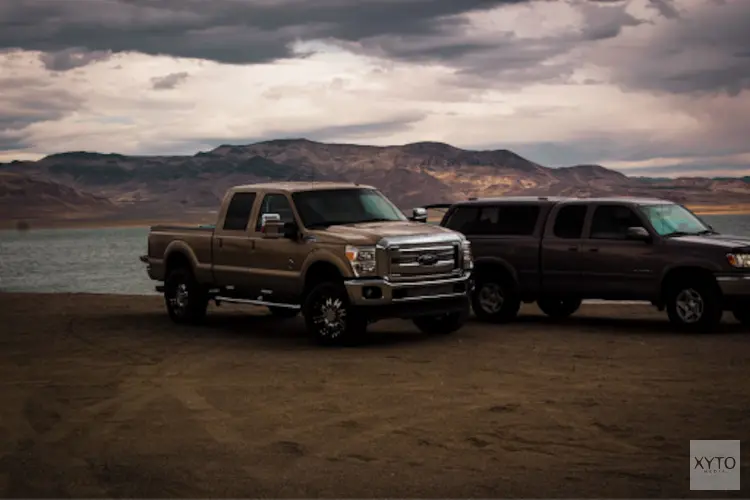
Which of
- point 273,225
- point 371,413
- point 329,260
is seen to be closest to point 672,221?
point 329,260

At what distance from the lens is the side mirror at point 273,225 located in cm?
1611

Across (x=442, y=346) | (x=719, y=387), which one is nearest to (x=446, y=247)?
(x=442, y=346)

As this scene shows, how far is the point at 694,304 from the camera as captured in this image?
1705 cm

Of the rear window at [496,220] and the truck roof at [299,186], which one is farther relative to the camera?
the rear window at [496,220]

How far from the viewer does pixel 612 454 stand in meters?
8.90

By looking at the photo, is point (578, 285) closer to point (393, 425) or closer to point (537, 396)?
point (537, 396)

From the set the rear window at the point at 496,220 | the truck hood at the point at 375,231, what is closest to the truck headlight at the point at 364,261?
the truck hood at the point at 375,231

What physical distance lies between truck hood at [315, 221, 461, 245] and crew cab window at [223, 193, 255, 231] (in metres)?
1.81

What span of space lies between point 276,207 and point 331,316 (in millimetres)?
2197

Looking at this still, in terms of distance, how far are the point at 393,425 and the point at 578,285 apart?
27.5 feet

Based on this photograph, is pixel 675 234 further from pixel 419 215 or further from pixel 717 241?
pixel 419 215

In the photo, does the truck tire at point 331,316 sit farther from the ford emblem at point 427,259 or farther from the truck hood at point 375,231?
the ford emblem at point 427,259

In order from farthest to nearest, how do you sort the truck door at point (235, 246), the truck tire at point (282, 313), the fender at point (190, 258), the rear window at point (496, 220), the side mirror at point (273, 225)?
the truck tire at point (282, 313) → the rear window at point (496, 220) → the fender at point (190, 258) → the truck door at point (235, 246) → the side mirror at point (273, 225)

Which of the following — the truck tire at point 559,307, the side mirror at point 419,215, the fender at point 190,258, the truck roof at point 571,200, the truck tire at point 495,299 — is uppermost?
the truck roof at point 571,200
